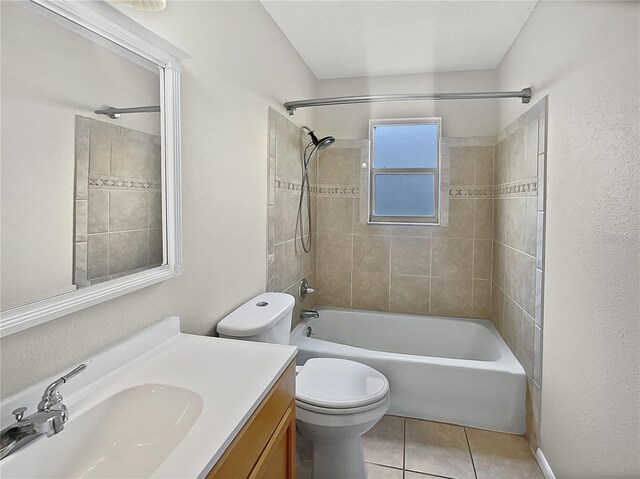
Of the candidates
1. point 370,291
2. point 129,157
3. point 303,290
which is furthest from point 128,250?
point 370,291

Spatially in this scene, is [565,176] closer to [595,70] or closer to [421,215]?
[595,70]

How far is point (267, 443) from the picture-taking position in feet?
3.32

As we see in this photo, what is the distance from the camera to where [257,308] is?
69.4 inches

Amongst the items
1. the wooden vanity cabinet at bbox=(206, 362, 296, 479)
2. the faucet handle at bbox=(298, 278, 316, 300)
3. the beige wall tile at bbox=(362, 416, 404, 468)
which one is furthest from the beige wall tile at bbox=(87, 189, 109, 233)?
the faucet handle at bbox=(298, 278, 316, 300)

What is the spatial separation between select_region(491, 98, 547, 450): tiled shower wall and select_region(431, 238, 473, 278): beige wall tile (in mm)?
225

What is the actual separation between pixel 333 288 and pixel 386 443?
142 cm

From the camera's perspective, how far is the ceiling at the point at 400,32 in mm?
2045

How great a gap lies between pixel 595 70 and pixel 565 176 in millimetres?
436

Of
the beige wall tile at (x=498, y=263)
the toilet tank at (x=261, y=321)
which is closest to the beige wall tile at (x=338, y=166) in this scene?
the beige wall tile at (x=498, y=263)

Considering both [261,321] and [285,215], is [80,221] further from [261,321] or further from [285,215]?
[285,215]

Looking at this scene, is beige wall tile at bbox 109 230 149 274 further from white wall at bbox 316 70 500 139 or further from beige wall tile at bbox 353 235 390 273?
white wall at bbox 316 70 500 139

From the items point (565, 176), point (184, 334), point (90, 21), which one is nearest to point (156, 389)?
point (184, 334)

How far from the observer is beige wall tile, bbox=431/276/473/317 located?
2.97m

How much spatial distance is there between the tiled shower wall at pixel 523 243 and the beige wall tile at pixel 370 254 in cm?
87
